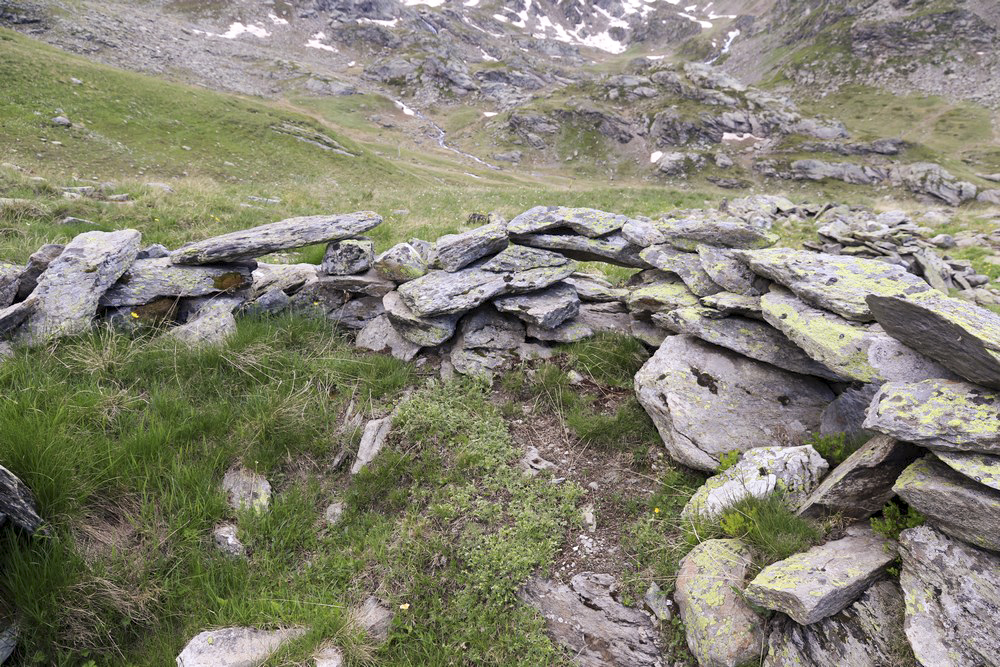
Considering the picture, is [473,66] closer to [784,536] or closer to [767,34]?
[767,34]

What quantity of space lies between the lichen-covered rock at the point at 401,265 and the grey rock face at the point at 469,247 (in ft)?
1.45

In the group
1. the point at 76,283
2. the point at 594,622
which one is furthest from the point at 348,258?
the point at 594,622

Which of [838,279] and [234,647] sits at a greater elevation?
[838,279]

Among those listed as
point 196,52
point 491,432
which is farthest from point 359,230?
point 196,52

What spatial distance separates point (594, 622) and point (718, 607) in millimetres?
1229

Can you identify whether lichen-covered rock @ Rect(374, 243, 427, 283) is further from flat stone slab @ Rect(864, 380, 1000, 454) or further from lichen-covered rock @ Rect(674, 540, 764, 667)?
flat stone slab @ Rect(864, 380, 1000, 454)

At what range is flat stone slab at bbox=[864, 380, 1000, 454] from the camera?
372 cm

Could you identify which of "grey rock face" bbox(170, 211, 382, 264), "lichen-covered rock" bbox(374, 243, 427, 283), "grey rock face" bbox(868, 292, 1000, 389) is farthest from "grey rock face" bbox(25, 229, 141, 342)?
"grey rock face" bbox(868, 292, 1000, 389)

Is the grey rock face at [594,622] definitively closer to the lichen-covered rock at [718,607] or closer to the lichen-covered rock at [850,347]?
the lichen-covered rock at [718,607]

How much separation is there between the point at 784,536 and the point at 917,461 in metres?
1.32

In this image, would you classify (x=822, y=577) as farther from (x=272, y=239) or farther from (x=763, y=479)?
(x=272, y=239)

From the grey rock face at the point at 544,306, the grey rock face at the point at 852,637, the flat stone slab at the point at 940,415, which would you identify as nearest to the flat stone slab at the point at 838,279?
the flat stone slab at the point at 940,415

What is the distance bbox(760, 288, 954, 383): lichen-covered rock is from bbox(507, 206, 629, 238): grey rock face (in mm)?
4069

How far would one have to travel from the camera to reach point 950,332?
14.1 feet
